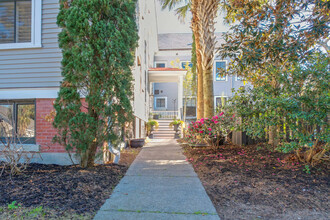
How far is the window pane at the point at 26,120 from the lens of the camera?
18.3 feet

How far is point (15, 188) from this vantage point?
11.6 ft

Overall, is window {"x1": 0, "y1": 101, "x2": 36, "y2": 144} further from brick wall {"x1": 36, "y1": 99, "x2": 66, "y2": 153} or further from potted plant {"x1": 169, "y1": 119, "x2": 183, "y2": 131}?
potted plant {"x1": 169, "y1": 119, "x2": 183, "y2": 131}

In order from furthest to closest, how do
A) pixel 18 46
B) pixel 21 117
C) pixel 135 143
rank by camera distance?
pixel 135 143
pixel 21 117
pixel 18 46

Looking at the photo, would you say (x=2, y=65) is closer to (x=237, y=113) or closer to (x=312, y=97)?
(x=237, y=113)

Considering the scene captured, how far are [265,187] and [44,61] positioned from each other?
5236 millimetres

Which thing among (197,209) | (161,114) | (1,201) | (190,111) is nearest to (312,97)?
(197,209)

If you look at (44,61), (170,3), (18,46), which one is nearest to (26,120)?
(44,61)

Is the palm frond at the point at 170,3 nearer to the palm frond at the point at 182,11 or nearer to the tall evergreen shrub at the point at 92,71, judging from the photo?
the palm frond at the point at 182,11

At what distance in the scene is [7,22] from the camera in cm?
580

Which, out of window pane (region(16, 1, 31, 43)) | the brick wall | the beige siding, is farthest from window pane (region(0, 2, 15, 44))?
the brick wall

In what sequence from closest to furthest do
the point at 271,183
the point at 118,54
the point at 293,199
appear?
the point at 293,199, the point at 271,183, the point at 118,54

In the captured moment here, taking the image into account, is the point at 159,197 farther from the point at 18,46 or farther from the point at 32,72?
the point at 18,46

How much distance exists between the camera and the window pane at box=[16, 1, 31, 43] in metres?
5.71

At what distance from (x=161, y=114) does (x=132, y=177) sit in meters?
13.1
